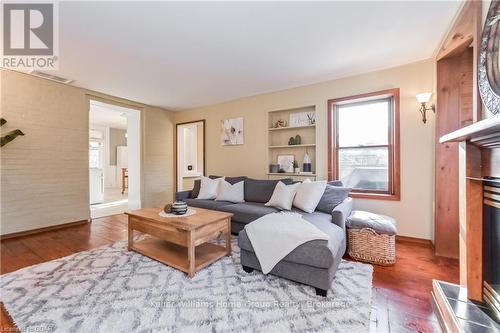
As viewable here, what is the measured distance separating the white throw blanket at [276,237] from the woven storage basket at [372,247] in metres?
0.77

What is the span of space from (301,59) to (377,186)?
2163 millimetres

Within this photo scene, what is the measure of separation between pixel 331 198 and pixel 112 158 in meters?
8.90

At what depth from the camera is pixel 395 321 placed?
148cm

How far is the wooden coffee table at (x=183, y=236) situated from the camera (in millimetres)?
2055

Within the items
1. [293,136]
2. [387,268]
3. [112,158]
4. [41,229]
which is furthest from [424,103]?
[112,158]

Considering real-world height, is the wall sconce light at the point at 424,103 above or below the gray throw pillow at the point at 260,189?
above

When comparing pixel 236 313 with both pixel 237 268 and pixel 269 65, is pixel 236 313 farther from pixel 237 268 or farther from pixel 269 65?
pixel 269 65

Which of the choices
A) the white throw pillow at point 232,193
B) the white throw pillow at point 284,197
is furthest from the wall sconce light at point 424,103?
the white throw pillow at point 232,193

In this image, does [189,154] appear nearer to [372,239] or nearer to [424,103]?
[372,239]

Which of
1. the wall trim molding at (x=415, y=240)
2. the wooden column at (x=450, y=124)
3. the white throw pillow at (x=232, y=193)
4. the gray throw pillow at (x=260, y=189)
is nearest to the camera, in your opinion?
the wooden column at (x=450, y=124)

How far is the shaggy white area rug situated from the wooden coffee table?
108 mm

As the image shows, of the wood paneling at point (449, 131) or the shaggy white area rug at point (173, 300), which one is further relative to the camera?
the wood paneling at point (449, 131)

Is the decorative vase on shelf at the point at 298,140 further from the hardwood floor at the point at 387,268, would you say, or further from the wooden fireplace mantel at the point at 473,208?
the wooden fireplace mantel at the point at 473,208

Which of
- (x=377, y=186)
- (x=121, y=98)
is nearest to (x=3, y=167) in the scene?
(x=121, y=98)
